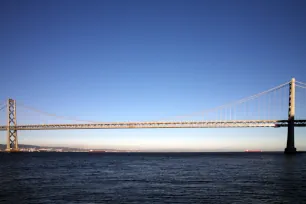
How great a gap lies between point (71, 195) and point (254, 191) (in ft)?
36.8

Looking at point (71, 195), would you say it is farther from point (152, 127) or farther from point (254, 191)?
point (152, 127)

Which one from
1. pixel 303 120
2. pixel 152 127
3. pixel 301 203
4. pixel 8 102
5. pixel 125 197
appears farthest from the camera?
pixel 8 102

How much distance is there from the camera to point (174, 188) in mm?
20484

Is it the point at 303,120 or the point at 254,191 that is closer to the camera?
the point at 254,191

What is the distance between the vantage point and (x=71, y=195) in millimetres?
18141

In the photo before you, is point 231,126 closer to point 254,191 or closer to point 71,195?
point 254,191

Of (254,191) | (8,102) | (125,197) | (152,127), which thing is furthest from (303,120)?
(8,102)

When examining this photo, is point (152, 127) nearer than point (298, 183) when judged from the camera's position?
No

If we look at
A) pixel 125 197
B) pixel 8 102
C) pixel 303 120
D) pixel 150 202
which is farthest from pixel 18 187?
pixel 8 102

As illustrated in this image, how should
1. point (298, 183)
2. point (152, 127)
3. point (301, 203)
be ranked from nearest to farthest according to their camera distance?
1. point (301, 203)
2. point (298, 183)
3. point (152, 127)

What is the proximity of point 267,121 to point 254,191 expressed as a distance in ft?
181

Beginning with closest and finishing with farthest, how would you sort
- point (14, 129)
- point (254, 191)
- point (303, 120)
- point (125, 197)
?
point (125, 197) → point (254, 191) → point (303, 120) → point (14, 129)

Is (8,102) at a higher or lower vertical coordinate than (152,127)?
higher

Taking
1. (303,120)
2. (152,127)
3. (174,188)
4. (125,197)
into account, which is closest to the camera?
(125,197)
